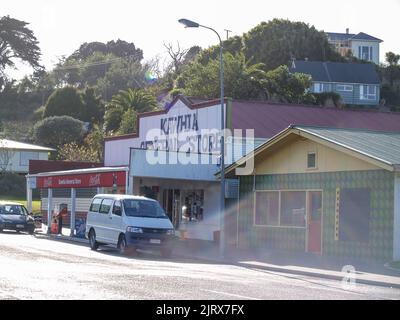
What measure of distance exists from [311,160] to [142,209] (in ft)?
19.8

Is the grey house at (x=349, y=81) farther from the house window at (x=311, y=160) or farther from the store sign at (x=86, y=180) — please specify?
the house window at (x=311, y=160)

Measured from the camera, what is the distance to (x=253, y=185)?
94.8 ft

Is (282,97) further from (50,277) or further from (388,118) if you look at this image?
(50,277)

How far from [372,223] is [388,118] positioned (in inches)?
706

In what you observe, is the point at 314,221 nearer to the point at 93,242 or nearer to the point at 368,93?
the point at 93,242

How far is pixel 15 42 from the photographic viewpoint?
86.5 meters

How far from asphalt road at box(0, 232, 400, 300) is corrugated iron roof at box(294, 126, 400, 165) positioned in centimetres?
510

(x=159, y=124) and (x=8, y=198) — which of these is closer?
(x=159, y=124)

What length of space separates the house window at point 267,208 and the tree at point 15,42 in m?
64.2

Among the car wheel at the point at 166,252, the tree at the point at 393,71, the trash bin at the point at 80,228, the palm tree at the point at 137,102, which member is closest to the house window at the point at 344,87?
the tree at the point at 393,71

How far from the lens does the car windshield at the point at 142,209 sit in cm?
2441

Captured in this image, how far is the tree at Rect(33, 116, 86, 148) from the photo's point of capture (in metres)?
73.9

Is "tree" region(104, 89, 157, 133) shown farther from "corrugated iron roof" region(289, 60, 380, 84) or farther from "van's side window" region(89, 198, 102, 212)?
"van's side window" region(89, 198, 102, 212)
